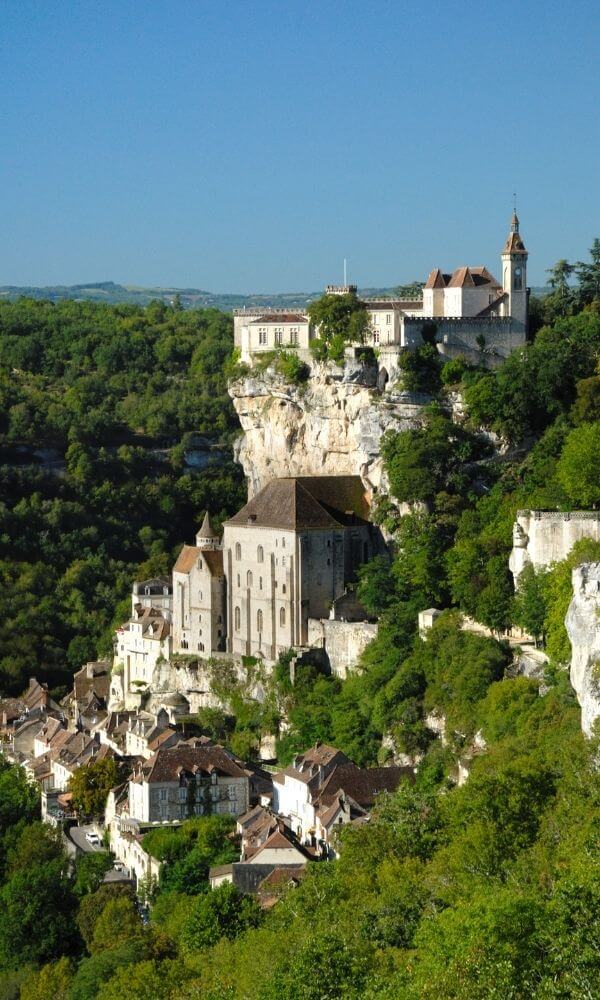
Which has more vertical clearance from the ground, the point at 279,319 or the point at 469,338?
the point at 279,319

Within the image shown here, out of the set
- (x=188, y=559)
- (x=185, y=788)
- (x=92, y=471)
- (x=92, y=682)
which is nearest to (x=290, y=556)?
(x=188, y=559)

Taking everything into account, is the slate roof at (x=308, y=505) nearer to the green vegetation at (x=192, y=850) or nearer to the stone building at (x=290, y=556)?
the stone building at (x=290, y=556)

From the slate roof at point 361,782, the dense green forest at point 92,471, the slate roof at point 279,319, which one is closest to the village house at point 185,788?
the slate roof at point 361,782

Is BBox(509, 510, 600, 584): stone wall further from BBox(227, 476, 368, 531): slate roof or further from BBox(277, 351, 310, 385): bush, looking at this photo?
BBox(277, 351, 310, 385): bush

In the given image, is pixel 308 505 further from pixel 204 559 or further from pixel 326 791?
pixel 326 791

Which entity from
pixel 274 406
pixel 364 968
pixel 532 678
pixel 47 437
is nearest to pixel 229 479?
pixel 47 437

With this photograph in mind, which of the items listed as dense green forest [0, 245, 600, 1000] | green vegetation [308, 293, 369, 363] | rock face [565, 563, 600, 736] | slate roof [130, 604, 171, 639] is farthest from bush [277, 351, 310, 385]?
rock face [565, 563, 600, 736]

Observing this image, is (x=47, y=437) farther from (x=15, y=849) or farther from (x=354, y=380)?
(x=15, y=849)
